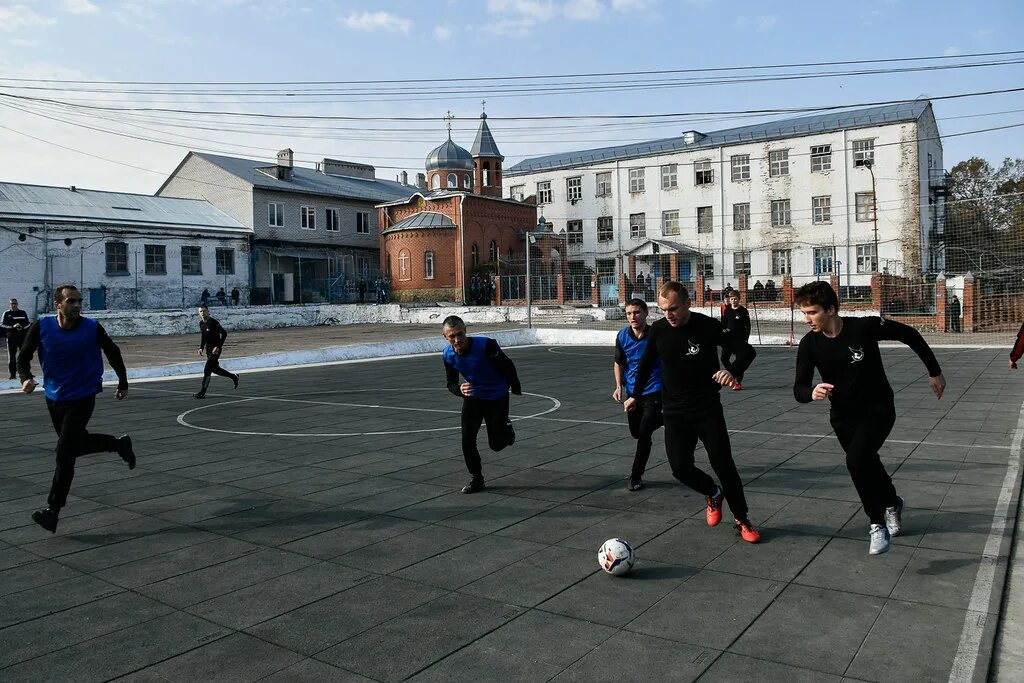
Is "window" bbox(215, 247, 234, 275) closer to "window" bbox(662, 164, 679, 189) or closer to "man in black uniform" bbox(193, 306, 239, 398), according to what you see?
"window" bbox(662, 164, 679, 189)

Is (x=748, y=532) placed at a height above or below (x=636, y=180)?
below

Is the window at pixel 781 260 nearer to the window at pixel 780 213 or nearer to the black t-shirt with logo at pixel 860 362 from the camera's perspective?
the window at pixel 780 213

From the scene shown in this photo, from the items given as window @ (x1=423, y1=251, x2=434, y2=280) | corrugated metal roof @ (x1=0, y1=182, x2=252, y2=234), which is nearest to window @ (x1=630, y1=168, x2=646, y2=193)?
window @ (x1=423, y1=251, x2=434, y2=280)

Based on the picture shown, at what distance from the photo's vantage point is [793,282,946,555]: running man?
Answer: 5.81m

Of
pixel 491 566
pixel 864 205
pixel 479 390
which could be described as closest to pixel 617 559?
pixel 491 566

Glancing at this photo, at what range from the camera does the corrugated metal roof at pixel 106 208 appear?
146 feet

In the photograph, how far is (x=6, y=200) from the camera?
145 ft

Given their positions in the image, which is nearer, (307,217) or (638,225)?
(307,217)

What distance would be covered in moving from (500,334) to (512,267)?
2214cm

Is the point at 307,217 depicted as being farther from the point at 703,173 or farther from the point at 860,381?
the point at 860,381

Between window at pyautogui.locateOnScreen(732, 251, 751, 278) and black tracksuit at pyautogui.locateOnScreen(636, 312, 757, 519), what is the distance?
5264 centimetres

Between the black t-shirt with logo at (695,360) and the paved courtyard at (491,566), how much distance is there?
1098mm

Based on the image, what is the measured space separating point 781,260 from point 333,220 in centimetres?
3329

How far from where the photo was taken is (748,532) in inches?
245
